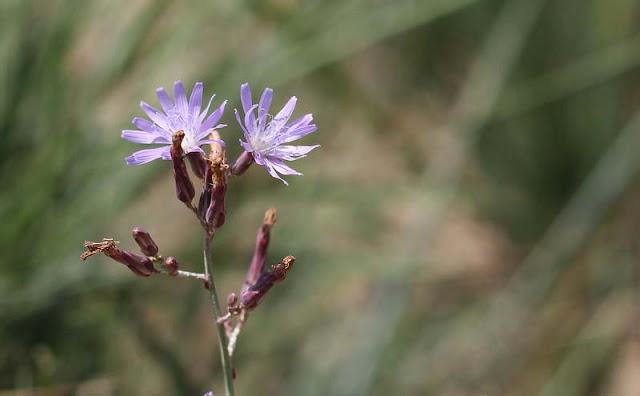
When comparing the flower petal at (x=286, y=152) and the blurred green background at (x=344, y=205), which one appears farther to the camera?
the blurred green background at (x=344, y=205)

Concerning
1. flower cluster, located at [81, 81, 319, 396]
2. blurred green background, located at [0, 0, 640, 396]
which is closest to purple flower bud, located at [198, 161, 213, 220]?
flower cluster, located at [81, 81, 319, 396]

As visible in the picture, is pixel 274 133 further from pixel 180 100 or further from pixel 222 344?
pixel 222 344

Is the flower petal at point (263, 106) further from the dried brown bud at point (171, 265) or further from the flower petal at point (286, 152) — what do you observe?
the dried brown bud at point (171, 265)

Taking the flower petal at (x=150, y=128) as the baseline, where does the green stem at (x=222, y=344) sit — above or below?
below

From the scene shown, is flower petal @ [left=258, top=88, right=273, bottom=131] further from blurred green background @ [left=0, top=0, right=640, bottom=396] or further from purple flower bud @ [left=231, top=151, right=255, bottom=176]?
blurred green background @ [left=0, top=0, right=640, bottom=396]

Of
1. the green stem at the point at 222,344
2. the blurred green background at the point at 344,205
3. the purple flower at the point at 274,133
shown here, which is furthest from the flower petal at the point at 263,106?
the blurred green background at the point at 344,205

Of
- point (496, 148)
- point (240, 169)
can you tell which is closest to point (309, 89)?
point (496, 148)
